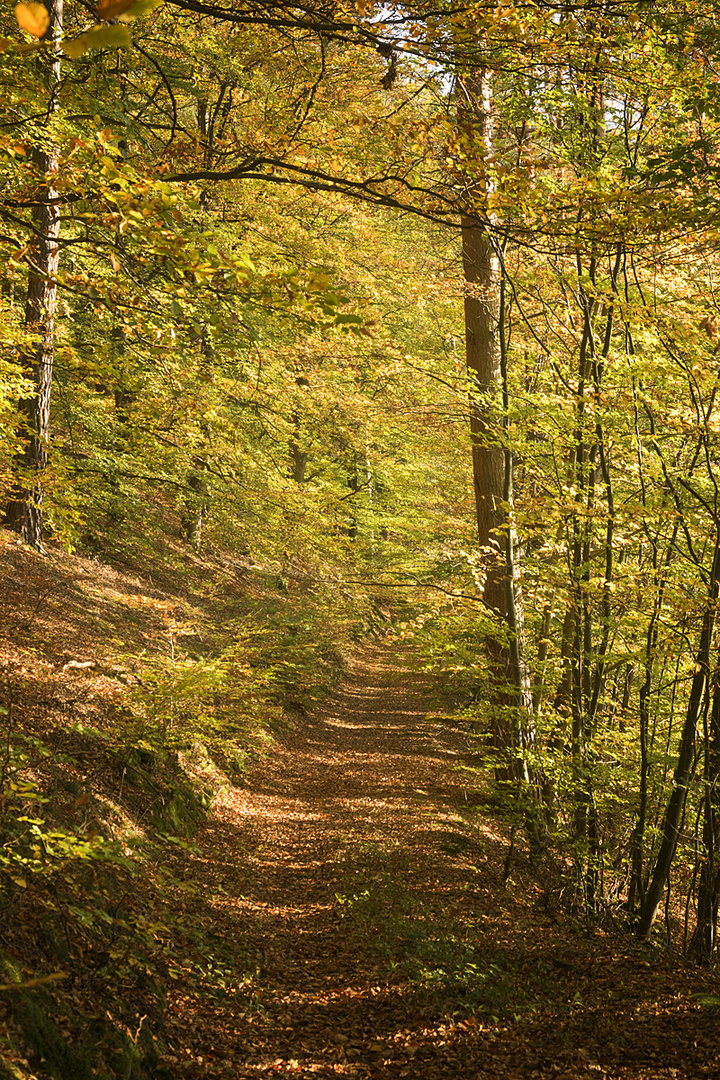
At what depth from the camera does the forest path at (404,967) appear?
179 inches

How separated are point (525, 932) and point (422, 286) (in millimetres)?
9465

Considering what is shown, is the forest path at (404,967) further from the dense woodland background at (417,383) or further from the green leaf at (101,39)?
the green leaf at (101,39)

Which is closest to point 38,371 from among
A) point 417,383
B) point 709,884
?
point 417,383

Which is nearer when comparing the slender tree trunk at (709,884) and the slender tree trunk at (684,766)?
the slender tree trunk at (684,766)

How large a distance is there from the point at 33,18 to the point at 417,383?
11.2 meters

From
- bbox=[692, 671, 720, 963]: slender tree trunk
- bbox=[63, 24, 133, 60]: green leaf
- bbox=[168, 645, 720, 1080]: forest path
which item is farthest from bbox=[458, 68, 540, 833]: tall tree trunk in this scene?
bbox=[63, 24, 133, 60]: green leaf

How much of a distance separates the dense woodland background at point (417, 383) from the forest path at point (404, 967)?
810 millimetres

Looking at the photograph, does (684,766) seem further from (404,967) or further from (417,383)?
(417,383)

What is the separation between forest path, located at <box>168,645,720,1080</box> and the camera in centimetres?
455

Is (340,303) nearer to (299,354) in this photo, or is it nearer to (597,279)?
(597,279)

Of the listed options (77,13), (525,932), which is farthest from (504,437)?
(77,13)

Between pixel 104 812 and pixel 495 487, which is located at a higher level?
pixel 495 487

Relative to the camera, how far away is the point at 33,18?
3.33 ft

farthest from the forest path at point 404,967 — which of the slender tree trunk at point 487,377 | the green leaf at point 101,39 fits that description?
the green leaf at point 101,39
